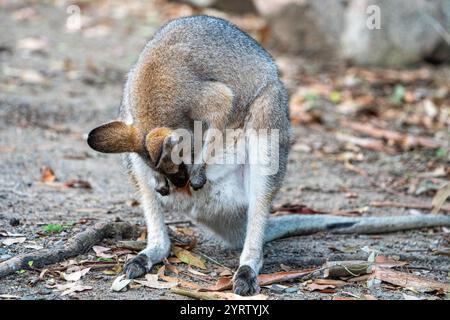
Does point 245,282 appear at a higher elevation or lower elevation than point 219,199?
lower

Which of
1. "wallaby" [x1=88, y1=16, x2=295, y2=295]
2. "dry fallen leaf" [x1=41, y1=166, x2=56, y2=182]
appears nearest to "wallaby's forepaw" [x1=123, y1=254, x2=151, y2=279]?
"wallaby" [x1=88, y1=16, x2=295, y2=295]

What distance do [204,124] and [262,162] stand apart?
41 cm

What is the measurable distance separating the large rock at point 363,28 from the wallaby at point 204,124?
5.05 m

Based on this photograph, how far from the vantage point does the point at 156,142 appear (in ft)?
12.2

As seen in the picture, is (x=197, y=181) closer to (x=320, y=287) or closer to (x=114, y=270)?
(x=114, y=270)

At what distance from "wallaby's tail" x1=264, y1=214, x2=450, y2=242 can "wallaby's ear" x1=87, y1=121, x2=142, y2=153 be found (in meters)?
1.36

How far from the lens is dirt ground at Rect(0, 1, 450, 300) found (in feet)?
13.9

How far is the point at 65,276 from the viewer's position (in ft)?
12.5

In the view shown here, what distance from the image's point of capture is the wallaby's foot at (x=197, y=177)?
4.02m

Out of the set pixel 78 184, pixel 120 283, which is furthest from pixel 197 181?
pixel 78 184

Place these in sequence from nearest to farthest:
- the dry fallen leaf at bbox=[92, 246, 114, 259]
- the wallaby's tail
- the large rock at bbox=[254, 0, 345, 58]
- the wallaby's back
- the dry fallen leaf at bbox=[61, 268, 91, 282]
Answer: the dry fallen leaf at bbox=[61, 268, 91, 282] < the wallaby's back < the dry fallen leaf at bbox=[92, 246, 114, 259] < the wallaby's tail < the large rock at bbox=[254, 0, 345, 58]

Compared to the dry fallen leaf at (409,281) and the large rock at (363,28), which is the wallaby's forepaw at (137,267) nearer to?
the dry fallen leaf at (409,281)

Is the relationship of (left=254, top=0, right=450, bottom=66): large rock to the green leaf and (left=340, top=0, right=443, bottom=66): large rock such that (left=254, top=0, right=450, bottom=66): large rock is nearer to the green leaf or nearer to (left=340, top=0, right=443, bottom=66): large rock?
(left=340, top=0, right=443, bottom=66): large rock
